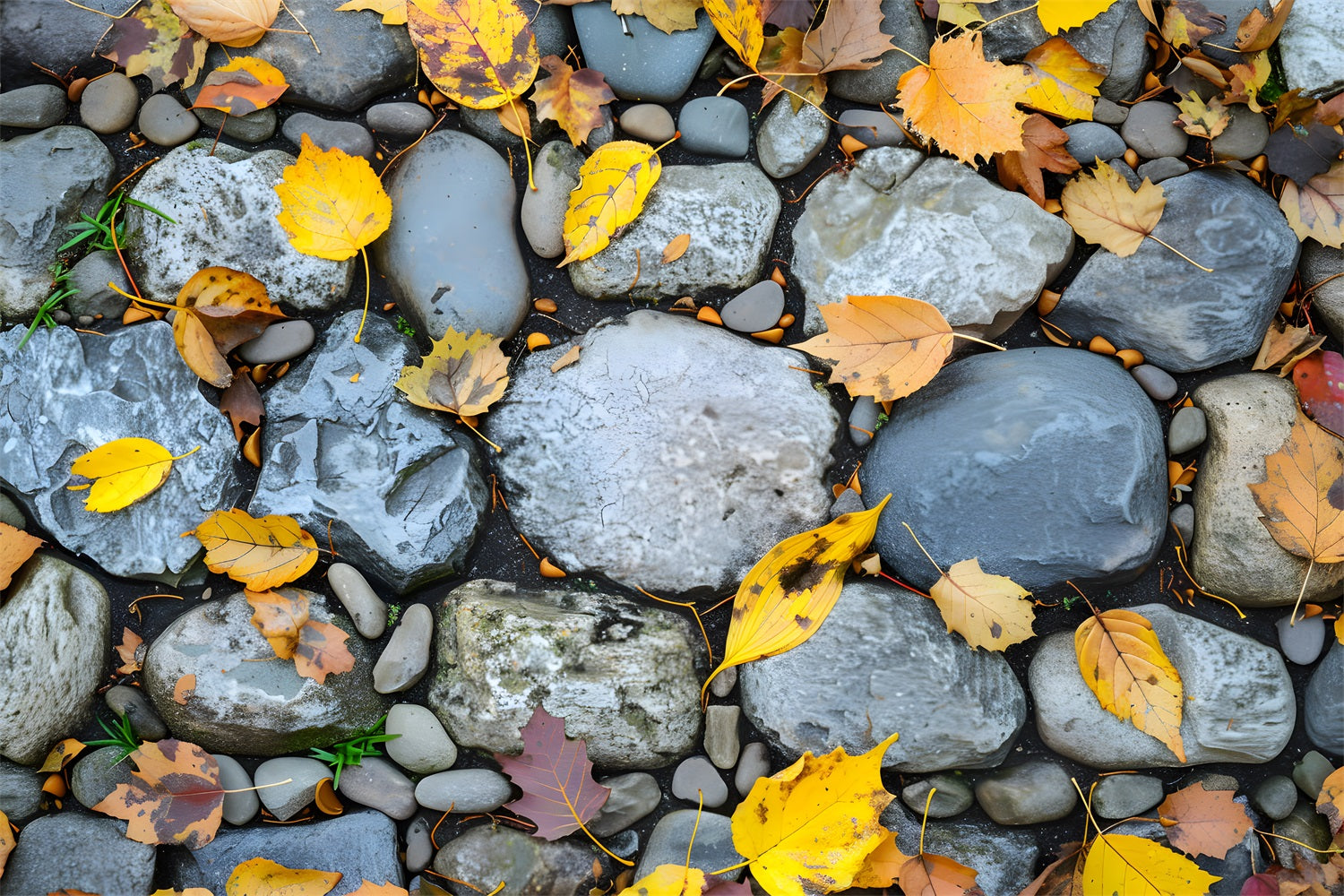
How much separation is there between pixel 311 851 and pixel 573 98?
1.93m

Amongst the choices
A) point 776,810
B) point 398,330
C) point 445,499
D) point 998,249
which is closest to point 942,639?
point 776,810

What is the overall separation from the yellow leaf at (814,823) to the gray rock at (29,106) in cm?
238

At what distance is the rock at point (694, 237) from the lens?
2066 millimetres

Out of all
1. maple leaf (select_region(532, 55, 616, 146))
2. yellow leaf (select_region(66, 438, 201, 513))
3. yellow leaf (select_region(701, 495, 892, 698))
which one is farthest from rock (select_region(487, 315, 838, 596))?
yellow leaf (select_region(66, 438, 201, 513))

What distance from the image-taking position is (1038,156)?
6.72 feet

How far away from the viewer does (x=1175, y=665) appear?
79.5 inches

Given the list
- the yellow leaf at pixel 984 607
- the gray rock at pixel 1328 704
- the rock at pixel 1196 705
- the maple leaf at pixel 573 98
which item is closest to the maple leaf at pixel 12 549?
the maple leaf at pixel 573 98

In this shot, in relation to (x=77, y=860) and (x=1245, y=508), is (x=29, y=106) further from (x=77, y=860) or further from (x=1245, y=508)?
(x=1245, y=508)

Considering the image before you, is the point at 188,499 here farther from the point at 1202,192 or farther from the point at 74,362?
the point at 1202,192

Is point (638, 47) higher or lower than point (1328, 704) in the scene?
higher

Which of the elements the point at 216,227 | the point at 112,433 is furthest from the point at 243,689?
the point at 216,227

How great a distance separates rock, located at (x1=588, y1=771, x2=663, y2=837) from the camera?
6.63 ft

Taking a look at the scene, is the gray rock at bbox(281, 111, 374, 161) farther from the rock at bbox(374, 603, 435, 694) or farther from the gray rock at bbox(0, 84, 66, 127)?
the rock at bbox(374, 603, 435, 694)

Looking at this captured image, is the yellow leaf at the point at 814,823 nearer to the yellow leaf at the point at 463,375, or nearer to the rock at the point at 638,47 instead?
the yellow leaf at the point at 463,375
